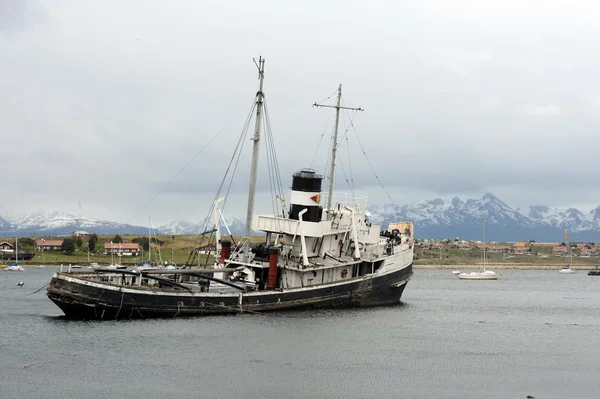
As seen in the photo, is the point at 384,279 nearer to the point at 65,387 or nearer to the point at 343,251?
the point at 343,251

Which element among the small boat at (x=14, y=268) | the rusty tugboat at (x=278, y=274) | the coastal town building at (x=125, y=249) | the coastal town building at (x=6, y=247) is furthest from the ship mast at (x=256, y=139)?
the coastal town building at (x=6, y=247)

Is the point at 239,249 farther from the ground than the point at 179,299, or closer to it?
farther from the ground

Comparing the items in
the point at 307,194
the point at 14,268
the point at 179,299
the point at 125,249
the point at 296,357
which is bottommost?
the point at 14,268

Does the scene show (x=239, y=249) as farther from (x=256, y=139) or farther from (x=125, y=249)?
(x=125, y=249)

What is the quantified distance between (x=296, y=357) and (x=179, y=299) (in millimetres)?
11668

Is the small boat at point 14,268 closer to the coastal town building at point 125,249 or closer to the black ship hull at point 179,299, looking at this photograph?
the coastal town building at point 125,249

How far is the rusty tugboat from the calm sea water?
1.14 meters

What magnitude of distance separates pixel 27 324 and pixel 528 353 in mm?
29752

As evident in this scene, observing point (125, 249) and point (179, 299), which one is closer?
point (179, 299)

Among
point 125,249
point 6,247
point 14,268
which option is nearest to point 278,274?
point 14,268

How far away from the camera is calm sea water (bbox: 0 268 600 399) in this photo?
118ft

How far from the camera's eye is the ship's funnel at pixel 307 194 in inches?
2317

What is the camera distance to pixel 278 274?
2275 inches

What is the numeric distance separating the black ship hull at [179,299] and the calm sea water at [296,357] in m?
0.89
